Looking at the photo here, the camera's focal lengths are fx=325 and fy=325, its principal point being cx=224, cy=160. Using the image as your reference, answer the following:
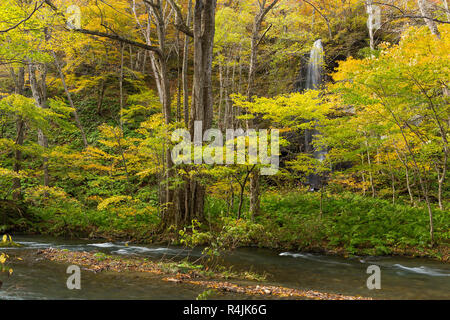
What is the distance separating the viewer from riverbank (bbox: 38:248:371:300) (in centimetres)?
400

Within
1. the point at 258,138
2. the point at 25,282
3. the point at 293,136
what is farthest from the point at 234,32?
the point at 25,282

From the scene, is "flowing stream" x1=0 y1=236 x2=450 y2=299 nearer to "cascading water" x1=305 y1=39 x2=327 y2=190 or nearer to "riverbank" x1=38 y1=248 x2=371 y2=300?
"riverbank" x1=38 y1=248 x2=371 y2=300

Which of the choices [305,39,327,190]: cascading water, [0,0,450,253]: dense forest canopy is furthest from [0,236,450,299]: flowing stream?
[305,39,327,190]: cascading water

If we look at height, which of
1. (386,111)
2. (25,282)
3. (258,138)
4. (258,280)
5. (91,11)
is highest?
(91,11)

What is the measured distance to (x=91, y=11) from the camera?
50.0 feet

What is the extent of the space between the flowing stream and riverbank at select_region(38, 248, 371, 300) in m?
0.22

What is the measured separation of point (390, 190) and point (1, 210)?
47.0 ft

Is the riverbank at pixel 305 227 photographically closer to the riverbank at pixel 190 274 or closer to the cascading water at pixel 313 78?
the riverbank at pixel 190 274

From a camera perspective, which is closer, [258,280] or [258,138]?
[258,280]

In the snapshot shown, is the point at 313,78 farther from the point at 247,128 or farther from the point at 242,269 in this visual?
the point at 242,269

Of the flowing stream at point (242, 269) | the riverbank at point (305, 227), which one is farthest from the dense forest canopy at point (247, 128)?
the flowing stream at point (242, 269)

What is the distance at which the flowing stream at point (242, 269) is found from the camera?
12.4ft
